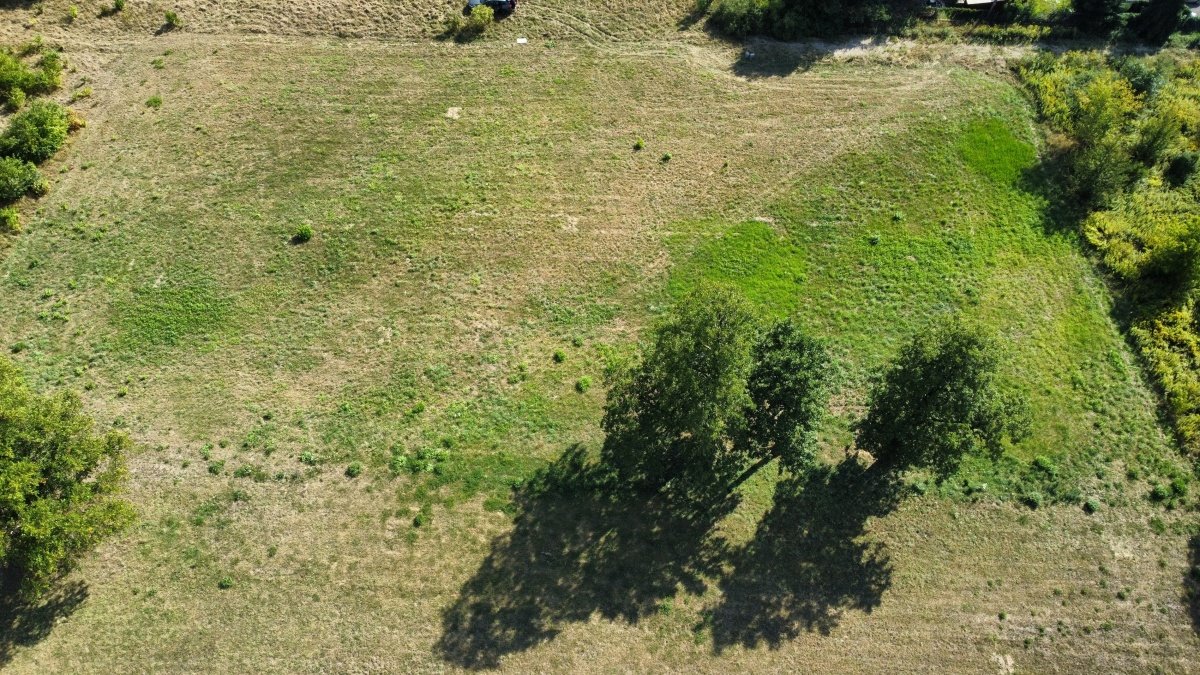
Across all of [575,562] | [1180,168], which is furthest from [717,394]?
[1180,168]

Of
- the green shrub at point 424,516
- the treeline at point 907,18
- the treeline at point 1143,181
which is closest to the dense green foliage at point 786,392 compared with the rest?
the green shrub at point 424,516

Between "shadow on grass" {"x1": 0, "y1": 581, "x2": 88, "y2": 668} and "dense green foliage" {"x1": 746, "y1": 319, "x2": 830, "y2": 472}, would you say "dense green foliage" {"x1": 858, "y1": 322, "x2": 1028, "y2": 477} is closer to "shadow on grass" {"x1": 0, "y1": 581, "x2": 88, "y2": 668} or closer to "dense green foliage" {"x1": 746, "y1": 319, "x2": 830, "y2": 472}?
"dense green foliage" {"x1": 746, "y1": 319, "x2": 830, "y2": 472}

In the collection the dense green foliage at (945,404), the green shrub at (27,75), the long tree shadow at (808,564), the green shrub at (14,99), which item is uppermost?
the dense green foliage at (945,404)

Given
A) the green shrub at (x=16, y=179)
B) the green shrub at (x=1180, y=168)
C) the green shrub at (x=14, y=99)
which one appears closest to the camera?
the green shrub at (x=16, y=179)

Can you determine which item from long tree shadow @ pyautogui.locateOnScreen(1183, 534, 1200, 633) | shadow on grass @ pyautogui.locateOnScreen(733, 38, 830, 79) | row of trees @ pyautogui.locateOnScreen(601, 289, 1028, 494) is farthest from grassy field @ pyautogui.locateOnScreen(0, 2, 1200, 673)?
row of trees @ pyautogui.locateOnScreen(601, 289, 1028, 494)

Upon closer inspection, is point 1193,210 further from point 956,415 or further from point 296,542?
point 296,542

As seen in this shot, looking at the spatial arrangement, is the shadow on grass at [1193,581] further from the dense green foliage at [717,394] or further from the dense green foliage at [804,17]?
the dense green foliage at [804,17]

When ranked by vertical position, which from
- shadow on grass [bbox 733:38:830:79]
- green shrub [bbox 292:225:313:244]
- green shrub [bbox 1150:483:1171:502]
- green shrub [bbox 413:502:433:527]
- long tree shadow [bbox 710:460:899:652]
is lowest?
green shrub [bbox 413:502:433:527]

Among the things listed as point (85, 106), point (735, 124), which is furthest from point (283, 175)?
point (735, 124)
